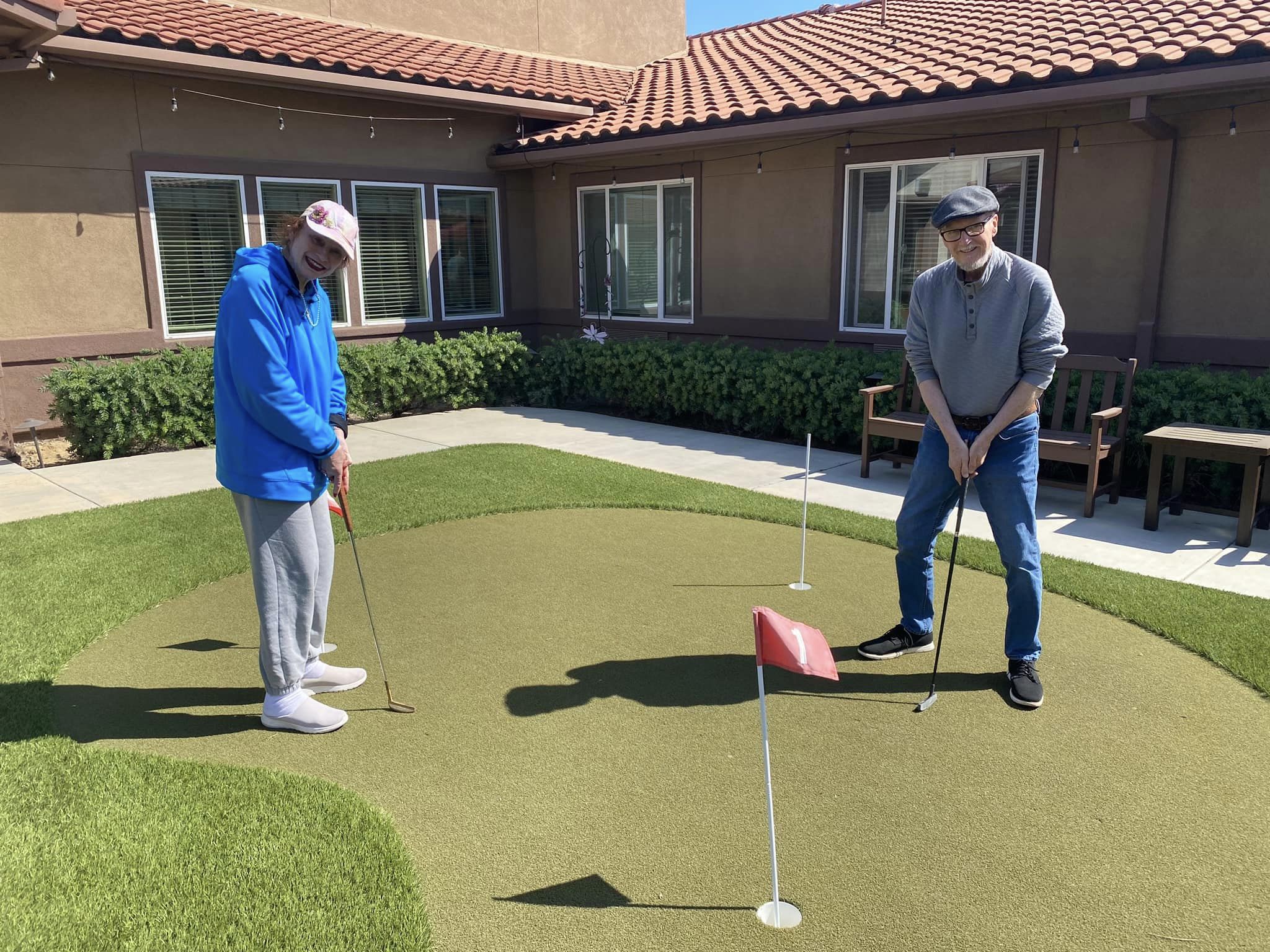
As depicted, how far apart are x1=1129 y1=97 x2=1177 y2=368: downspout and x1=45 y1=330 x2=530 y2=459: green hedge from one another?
7.27 meters

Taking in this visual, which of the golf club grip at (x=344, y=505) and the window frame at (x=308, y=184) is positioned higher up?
the window frame at (x=308, y=184)

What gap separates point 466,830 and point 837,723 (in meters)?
1.53

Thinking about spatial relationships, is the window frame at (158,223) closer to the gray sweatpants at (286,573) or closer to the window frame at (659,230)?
the window frame at (659,230)

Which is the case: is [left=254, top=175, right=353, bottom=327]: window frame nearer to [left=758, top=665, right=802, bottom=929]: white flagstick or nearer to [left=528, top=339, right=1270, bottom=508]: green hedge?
[left=528, top=339, right=1270, bottom=508]: green hedge

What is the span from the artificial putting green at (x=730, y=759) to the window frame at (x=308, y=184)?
22.2 feet

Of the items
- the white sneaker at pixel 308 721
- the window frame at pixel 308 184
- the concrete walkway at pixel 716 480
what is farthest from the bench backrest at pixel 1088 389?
the window frame at pixel 308 184

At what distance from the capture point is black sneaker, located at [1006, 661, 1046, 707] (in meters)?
3.93

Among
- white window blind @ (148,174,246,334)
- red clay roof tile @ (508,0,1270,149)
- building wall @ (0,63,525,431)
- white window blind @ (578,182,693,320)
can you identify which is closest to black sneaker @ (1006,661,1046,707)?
red clay roof tile @ (508,0,1270,149)

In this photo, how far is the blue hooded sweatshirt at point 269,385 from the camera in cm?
339

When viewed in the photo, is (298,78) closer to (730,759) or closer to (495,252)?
(495,252)

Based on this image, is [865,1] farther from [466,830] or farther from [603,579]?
[466,830]

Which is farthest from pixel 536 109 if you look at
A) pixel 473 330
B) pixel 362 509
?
pixel 362 509

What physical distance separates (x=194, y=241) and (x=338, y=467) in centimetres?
816

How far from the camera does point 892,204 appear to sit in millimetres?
10055
